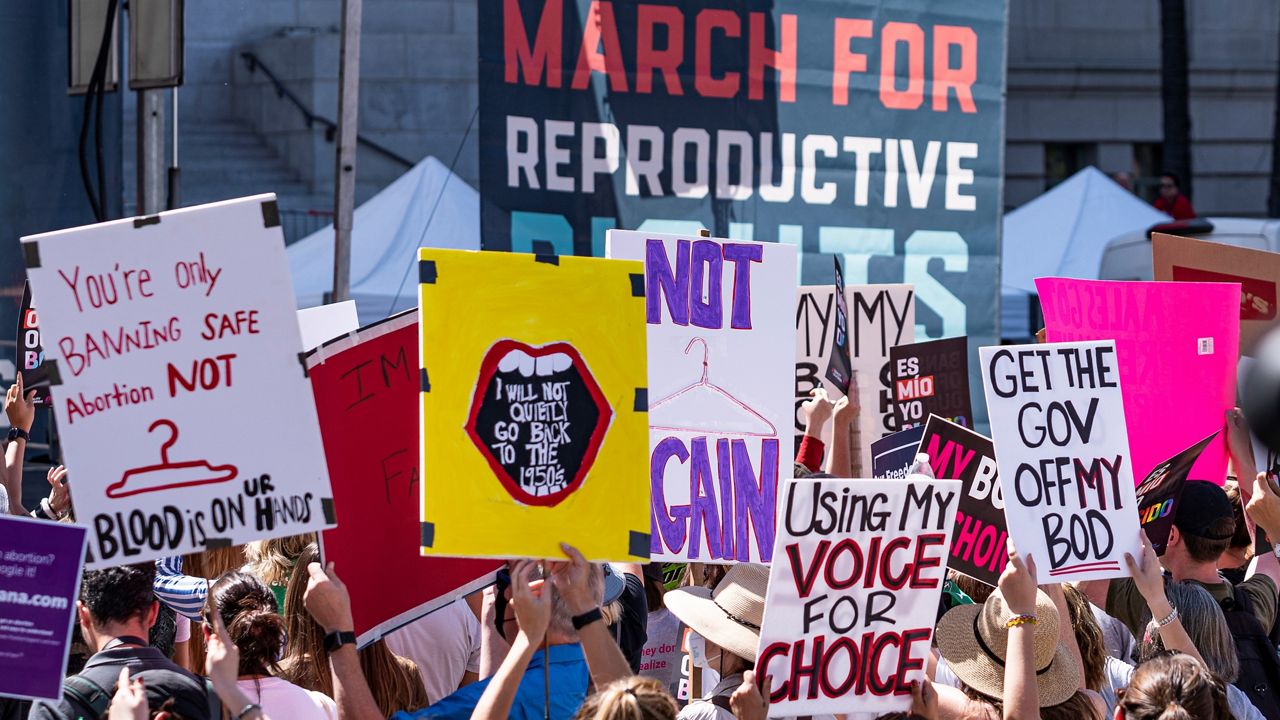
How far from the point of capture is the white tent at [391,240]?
1271cm

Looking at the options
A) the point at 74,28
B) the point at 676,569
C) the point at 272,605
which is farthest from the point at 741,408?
the point at 74,28

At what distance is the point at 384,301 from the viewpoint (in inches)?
497

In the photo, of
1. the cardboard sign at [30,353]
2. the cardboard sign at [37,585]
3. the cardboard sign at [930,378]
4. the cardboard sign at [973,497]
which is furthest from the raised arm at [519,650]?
the cardboard sign at [930,378]

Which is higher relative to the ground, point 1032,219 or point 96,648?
point 1032,219

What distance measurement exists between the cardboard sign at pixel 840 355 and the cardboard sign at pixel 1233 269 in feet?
4.24

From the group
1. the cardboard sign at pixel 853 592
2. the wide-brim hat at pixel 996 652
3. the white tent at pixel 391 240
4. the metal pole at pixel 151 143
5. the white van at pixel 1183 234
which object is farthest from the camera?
the white van at pixel 1183 234

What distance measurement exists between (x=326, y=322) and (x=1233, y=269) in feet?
12.2

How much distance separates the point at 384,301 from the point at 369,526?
29.4 feet

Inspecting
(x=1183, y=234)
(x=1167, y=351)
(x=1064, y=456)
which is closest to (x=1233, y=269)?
(x=1167, y=351)


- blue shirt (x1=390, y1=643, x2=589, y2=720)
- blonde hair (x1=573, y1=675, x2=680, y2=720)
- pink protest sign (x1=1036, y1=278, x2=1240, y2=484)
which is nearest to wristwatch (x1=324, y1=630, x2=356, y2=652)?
blue shirt (x1=390, y1=643, x2=589, y2=720)

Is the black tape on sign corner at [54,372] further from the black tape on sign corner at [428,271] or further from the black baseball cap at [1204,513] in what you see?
the black baseball cap at [1204,513]

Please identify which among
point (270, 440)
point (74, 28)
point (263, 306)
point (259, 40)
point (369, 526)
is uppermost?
point (259, 40)

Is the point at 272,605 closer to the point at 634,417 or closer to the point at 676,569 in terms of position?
the point at 634,417

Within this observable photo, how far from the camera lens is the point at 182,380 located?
3.39 m
